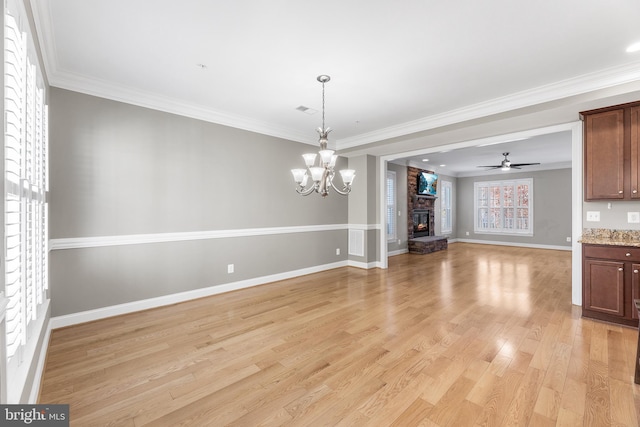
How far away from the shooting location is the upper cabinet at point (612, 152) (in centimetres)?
328

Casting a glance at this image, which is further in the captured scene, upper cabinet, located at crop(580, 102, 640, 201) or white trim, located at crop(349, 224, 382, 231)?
white trim, located at crop(349, 224, 382, 231)

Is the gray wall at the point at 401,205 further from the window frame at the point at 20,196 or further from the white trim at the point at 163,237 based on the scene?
the window frame at the point at 20,196

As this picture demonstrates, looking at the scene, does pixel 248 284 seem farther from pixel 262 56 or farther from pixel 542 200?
pixel 542 200

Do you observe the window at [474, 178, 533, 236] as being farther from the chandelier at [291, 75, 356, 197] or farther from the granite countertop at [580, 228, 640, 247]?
the chandelier at [291, 75, 356, 197]

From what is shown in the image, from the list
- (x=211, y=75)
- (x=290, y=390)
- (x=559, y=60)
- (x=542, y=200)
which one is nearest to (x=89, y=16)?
(x=211, y=75)

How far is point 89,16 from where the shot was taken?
2281 mm

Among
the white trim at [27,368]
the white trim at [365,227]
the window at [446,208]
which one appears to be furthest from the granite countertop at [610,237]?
the window at [446,208]

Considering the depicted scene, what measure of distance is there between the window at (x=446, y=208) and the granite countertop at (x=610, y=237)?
22.6 feet

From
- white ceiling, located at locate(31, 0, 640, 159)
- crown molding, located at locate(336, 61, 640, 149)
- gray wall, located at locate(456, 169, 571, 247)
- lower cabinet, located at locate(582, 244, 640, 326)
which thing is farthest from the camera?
gray wall, located at locate(456, 169, 571, 247)

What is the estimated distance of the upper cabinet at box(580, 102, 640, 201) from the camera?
3275 mm

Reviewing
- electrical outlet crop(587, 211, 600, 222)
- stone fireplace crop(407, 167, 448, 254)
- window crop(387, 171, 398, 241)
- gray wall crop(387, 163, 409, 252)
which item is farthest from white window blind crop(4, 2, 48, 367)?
stone fireplace crop(407, 167, 448, 254)

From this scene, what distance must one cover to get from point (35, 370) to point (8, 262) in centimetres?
107

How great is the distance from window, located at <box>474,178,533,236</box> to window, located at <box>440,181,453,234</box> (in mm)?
944

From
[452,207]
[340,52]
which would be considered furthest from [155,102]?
[452,207]
